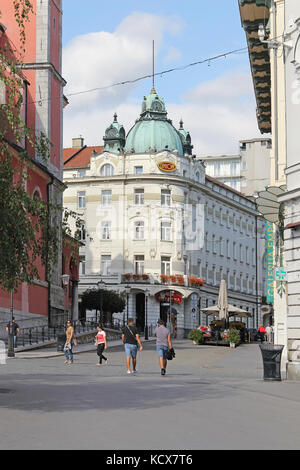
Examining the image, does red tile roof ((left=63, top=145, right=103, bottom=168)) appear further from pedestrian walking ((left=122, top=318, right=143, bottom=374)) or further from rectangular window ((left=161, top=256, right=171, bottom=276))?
pedestrian walking ((left=122, top=318, right=143, bottom=374))

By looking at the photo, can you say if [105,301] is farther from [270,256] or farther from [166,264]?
[270,256]

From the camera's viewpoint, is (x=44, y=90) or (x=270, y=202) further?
(x=44, y=90)

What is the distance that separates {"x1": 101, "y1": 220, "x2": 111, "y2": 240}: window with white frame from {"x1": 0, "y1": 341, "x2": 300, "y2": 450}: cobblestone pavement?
52208 millimetres

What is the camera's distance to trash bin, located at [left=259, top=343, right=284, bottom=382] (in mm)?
21453

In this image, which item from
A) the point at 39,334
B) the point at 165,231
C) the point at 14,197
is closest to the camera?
the point at 14,197

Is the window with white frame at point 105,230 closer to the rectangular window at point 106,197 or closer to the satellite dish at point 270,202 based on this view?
the rectangular window at point 106,197

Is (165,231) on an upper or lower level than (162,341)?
upper

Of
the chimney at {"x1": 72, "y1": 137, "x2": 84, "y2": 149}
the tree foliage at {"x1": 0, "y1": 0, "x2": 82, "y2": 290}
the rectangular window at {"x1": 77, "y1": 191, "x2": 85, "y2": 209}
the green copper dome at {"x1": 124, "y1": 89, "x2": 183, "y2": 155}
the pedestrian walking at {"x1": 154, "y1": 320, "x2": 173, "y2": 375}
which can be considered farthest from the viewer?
the chimney at {"x1": 72, "y1": 137, "x2": 84, "y2": 149}

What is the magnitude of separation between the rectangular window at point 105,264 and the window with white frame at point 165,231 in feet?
18.2

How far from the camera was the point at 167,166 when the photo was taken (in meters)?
76.4

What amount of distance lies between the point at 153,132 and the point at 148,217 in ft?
27.8

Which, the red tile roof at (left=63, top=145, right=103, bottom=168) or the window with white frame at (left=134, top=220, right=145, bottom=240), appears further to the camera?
the red tile roof at (left=63, top=145, right=103, bottom=168)

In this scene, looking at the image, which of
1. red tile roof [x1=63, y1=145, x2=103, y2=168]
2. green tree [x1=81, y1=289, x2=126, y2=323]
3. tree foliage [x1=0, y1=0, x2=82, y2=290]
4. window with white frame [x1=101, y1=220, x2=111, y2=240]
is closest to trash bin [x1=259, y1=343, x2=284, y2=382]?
tree foliage [x1=0, y1=0, x2=82, y2=290]

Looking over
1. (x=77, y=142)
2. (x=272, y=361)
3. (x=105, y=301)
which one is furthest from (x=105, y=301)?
(x=272, y=361)
